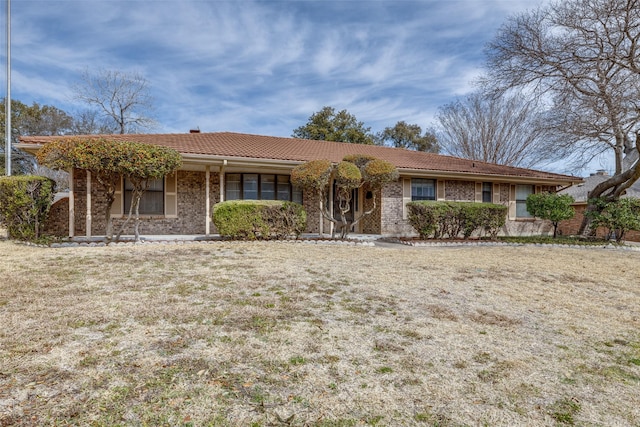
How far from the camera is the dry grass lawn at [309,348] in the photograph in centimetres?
204

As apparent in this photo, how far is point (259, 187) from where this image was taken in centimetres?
1217

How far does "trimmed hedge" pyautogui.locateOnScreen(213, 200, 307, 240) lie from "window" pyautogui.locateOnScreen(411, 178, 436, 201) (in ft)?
18.0

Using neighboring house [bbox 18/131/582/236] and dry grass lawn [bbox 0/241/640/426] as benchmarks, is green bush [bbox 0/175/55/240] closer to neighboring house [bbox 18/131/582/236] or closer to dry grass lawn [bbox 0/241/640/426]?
neighboring house [bbox 18/131/582/236]

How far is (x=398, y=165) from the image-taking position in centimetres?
1312

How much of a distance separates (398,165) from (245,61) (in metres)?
8.69

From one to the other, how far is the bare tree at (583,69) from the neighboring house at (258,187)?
2.25 m

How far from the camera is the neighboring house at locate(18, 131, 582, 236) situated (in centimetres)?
1060

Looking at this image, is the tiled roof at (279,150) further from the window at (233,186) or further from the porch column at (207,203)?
the window at (233,186)

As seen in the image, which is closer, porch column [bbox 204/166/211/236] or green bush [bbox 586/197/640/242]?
porch column [bbox 204/166/211/236]

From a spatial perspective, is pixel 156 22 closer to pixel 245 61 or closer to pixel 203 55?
pixel 203 55

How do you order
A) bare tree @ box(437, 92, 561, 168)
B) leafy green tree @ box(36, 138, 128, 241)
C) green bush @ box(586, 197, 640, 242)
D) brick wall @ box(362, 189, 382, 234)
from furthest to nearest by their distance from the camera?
bare tree @ box(437, 92, 561, 168) < brick wall @ box(362, 189, 382, 234) < green bush @ box(586, 197, 640, 242) < leafy green tree @ box(36, 138, 128, 241)

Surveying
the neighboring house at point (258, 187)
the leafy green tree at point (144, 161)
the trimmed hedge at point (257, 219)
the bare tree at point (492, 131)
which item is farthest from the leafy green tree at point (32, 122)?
the bare tree at point (492, 131)

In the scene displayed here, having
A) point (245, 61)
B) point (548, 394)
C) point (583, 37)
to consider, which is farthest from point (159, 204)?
point (583, 37)

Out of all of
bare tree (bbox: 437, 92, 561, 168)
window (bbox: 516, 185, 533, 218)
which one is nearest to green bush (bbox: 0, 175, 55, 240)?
window (bbox: 516, 185, 533, 218)
